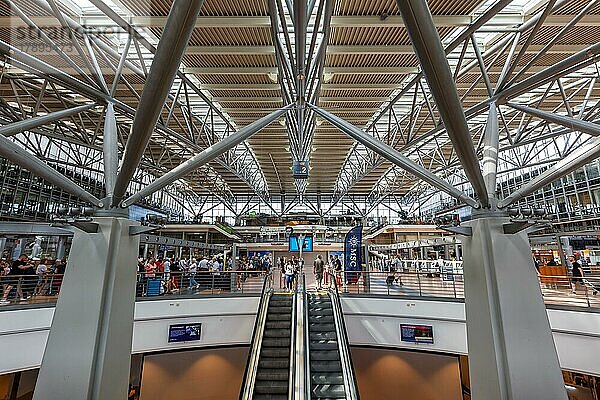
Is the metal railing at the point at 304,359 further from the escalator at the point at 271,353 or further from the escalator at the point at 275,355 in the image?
the escalator at the point at 275,355

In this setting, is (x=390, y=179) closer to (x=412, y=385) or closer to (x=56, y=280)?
(x=412, y=385)

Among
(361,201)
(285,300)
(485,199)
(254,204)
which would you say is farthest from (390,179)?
(485,199)

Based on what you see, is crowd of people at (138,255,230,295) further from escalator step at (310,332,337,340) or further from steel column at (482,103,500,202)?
steel column at (482,103,500,202)

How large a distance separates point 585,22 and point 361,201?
3892cm

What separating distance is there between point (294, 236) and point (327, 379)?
13.6 metres

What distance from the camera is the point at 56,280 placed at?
1080 cm

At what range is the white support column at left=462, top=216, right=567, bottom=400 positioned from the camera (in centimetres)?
525

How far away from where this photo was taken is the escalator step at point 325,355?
30.5ft

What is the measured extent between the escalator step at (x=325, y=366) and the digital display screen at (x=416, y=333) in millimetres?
4593

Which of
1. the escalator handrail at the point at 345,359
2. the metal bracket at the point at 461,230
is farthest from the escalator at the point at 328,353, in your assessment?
the metal bracket at the point at 461,230

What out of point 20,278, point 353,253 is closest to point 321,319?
point 353,253

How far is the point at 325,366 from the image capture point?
8.98 meters

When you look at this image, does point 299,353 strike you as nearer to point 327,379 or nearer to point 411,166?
point 327,379

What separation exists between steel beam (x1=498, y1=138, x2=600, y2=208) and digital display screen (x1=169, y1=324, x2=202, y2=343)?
36.8 ft
